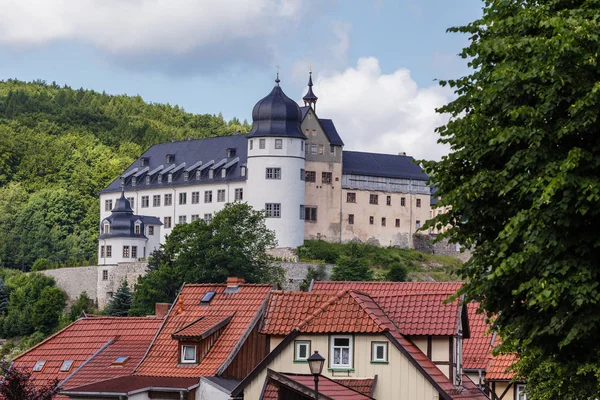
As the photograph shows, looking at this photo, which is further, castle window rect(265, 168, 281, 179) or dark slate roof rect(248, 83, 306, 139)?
dark slate roof rect(248, 83, 306, 139)

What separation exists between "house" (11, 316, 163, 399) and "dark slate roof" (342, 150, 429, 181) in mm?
67658

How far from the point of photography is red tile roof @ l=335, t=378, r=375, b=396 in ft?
118

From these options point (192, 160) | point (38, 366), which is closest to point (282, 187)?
point (192, 160)

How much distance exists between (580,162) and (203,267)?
73029 mm

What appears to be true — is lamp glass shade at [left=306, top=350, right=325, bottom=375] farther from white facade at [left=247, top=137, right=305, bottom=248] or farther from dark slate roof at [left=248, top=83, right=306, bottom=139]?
dark slate roof at [left=248, top=83, right=306, bottom=139]

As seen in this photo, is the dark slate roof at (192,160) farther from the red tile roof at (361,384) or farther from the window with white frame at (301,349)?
the red tile roof at (361,384)

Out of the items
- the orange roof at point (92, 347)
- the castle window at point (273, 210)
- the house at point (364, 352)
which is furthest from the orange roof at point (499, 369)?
the castle window at point (273, 210)

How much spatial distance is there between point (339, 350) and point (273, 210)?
71.0 meters

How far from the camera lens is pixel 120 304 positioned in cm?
10381

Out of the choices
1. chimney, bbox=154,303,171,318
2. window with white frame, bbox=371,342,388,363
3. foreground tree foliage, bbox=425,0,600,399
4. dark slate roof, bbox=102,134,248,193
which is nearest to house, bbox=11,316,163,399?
chimney, bbox=154,303,171,318

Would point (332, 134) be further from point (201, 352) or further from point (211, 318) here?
point (201, 352)

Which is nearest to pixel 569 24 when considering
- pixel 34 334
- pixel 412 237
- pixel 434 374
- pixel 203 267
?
pixel 434 374

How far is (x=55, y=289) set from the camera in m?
111

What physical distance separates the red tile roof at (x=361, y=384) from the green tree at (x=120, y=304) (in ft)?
220
